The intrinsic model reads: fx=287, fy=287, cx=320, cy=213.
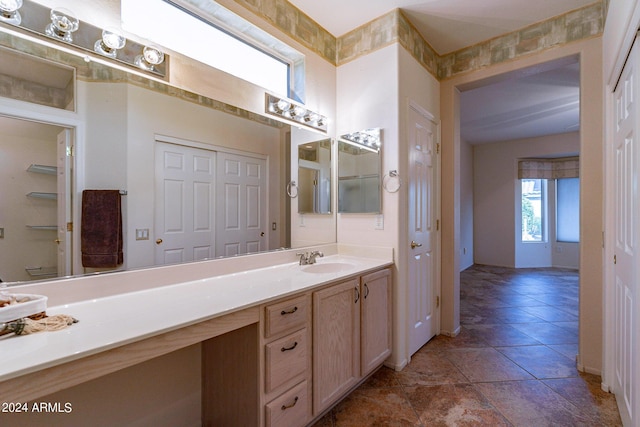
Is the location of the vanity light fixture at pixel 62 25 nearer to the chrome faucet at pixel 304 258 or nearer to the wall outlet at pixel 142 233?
the wall outlet at pixel 142 233

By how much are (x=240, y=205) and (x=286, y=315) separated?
81 centimetres

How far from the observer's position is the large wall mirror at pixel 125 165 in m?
1.14

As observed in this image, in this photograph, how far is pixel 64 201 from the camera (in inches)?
48.8

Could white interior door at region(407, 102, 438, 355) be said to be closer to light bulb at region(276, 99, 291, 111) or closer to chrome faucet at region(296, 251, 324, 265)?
chrome faucet at region(296, 251, 324, 265)

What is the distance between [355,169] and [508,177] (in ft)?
16.9

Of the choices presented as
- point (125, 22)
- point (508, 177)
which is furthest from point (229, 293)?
point (508, 177)

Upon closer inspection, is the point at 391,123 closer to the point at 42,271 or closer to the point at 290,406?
the point at 290,406

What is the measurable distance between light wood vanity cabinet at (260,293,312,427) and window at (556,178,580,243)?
6.84 meters

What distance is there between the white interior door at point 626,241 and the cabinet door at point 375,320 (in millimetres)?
1253

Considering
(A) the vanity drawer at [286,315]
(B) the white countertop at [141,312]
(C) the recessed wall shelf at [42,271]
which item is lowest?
(A) the vanity drawer at [286,315]

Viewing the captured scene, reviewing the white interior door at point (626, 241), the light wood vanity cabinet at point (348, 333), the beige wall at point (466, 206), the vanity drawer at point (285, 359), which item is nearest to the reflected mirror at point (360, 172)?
the light wood vanity cabinet at point (348, 333)

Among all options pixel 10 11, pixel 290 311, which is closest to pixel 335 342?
pixel 290 311

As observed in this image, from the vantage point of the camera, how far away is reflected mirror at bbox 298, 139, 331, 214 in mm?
2389

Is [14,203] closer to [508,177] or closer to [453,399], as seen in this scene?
[453,399]
